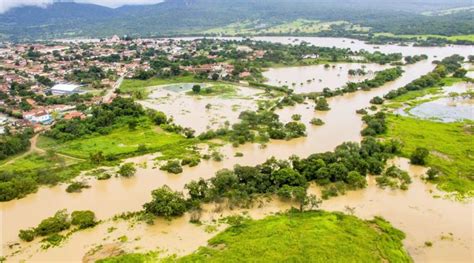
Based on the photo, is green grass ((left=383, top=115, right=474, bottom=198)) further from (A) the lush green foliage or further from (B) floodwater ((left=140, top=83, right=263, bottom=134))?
(B) floodwater ((left=140, top=83, right=263, bottom=134))

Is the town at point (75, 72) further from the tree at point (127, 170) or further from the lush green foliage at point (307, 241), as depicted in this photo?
the lush green foliage at point (307, 241)

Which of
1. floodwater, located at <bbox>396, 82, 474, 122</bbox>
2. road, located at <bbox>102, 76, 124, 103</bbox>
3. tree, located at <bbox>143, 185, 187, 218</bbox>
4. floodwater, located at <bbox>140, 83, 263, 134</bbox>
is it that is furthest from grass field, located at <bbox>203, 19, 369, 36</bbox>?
tree, located at <bbox>143, 185, 187, 218</bbox>

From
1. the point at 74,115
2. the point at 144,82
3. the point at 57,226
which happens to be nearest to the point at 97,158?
the point at 57,226

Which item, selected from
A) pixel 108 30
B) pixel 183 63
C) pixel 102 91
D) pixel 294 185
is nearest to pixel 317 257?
pixel 294 185

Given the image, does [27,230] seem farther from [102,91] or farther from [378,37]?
[378,37]

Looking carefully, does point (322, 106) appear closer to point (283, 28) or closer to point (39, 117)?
point (39, 117)
